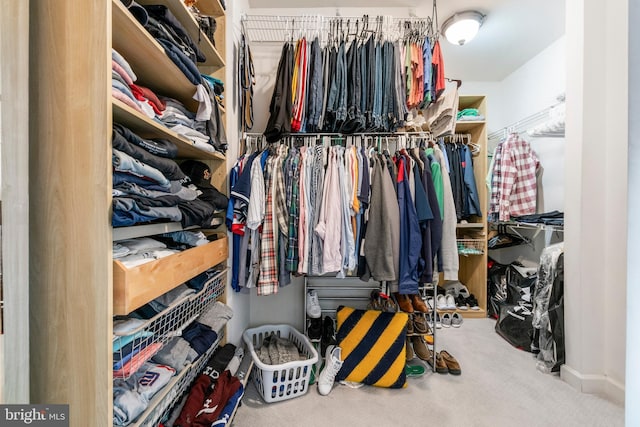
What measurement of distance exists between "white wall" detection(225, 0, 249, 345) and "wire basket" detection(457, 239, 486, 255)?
2234 millimetres

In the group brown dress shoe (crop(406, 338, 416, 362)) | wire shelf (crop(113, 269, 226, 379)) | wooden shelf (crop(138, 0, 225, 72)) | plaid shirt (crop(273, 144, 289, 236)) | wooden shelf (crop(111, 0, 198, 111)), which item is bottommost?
brown dress shoe (crop(406, 338, 416, 362))

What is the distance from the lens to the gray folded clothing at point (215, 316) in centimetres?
128

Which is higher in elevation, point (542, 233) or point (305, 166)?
point (305, 166)

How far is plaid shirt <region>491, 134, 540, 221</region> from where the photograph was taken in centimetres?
244

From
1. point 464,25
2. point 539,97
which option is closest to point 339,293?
point 464,25

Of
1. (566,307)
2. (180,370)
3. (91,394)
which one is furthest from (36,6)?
(566,307)

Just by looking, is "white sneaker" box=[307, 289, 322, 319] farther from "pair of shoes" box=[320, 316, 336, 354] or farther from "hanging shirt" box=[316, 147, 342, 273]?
"hanging shirt" box=[316, 147, 342, 273]

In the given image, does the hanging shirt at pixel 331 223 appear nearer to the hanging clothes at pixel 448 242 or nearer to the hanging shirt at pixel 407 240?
the hanging shirt at pixel 407 240

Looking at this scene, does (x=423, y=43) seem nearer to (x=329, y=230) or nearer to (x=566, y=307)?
(x=329, y=230)

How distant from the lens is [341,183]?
1489 millimetres

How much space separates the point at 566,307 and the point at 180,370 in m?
2.25

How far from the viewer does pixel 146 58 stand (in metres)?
0.93

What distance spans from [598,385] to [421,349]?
99 cm

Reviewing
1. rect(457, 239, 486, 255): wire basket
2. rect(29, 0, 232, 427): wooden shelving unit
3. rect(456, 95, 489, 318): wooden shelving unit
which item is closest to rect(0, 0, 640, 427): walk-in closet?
rect(29, 0, 232, 427): wooden shelving unit
